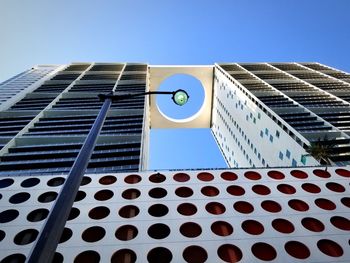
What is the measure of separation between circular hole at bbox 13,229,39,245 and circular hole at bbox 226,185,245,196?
13379 millimetres

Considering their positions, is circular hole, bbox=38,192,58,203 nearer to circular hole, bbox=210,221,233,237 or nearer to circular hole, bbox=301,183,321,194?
circular hole, bbox=210,221,233,237

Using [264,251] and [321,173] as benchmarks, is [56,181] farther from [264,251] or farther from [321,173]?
[321,173]

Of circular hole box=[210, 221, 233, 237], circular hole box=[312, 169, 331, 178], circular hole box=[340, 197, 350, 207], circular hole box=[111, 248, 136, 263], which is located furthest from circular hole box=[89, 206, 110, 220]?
circular hole box=[312, 169, 331, 178]

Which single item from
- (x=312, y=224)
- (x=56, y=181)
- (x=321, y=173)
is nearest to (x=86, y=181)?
(x=56, y=181)

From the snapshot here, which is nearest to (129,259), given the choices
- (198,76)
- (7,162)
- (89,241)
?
(89,241)

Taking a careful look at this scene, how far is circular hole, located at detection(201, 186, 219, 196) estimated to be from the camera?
79.3 ft

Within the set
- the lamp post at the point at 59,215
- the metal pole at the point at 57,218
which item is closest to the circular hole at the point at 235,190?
the lamp post at the point at 59,215

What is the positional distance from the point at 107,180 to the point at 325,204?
52.1 ft

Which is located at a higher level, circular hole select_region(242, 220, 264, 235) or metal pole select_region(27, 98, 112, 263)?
metal pole select_region(27, 98, 112, 263)

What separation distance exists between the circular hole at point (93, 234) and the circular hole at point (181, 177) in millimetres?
7620

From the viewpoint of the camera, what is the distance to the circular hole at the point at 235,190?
79.6 ft

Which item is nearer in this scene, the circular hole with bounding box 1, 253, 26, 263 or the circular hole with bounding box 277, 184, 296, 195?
the circular hole with bounding box 1, 253, 26, 263

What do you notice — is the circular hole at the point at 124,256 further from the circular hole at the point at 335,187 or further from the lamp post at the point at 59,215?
the circular hole at the point at 335,187

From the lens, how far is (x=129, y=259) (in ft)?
58.4
